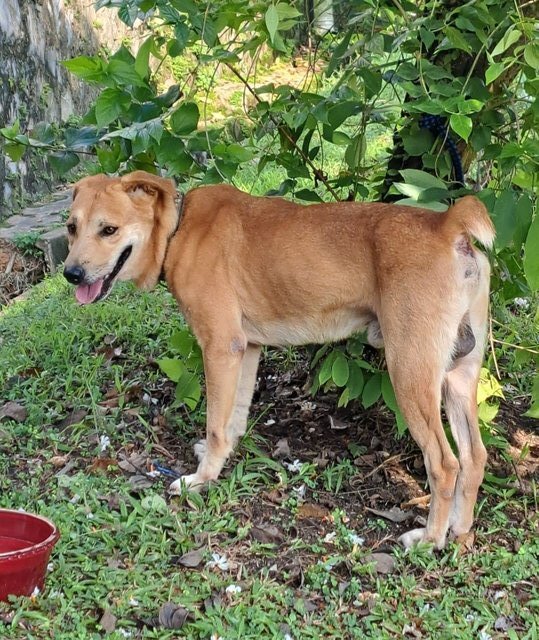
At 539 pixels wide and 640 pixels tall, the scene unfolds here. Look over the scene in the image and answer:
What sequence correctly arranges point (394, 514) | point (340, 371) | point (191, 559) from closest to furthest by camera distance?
point (191, 559) → point (394, 514) → point (340, 371)

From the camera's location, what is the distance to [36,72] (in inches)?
368

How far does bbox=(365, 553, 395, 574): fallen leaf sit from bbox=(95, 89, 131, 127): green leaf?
2.38 metres

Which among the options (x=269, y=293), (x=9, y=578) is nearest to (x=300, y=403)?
(x=269, y=293)

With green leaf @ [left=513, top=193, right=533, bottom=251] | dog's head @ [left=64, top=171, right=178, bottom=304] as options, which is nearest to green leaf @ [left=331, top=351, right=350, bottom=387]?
dog's head @ [left=64, top=171, right=178, bottom=304]

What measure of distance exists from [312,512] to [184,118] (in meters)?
2.08

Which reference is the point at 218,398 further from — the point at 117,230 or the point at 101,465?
the point at 117,230

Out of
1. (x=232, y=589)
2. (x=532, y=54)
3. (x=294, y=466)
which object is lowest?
(x=294, y=466)

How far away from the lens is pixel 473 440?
4.34 m

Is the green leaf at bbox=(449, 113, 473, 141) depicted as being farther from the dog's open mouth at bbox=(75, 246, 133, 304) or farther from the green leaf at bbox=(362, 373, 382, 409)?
the dog's open mouth at bbox=(75, 246, 133, 304)

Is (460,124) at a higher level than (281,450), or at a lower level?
higher

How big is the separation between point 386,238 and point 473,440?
109cm

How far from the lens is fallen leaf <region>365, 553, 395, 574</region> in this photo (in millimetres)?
4016

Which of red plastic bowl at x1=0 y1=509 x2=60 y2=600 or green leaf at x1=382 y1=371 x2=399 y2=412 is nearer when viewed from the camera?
red plastic bowl at x1=0 y1=509 x2=60 y2=600

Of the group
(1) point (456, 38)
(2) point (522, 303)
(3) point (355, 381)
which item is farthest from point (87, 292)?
(2) point (522, 303)
